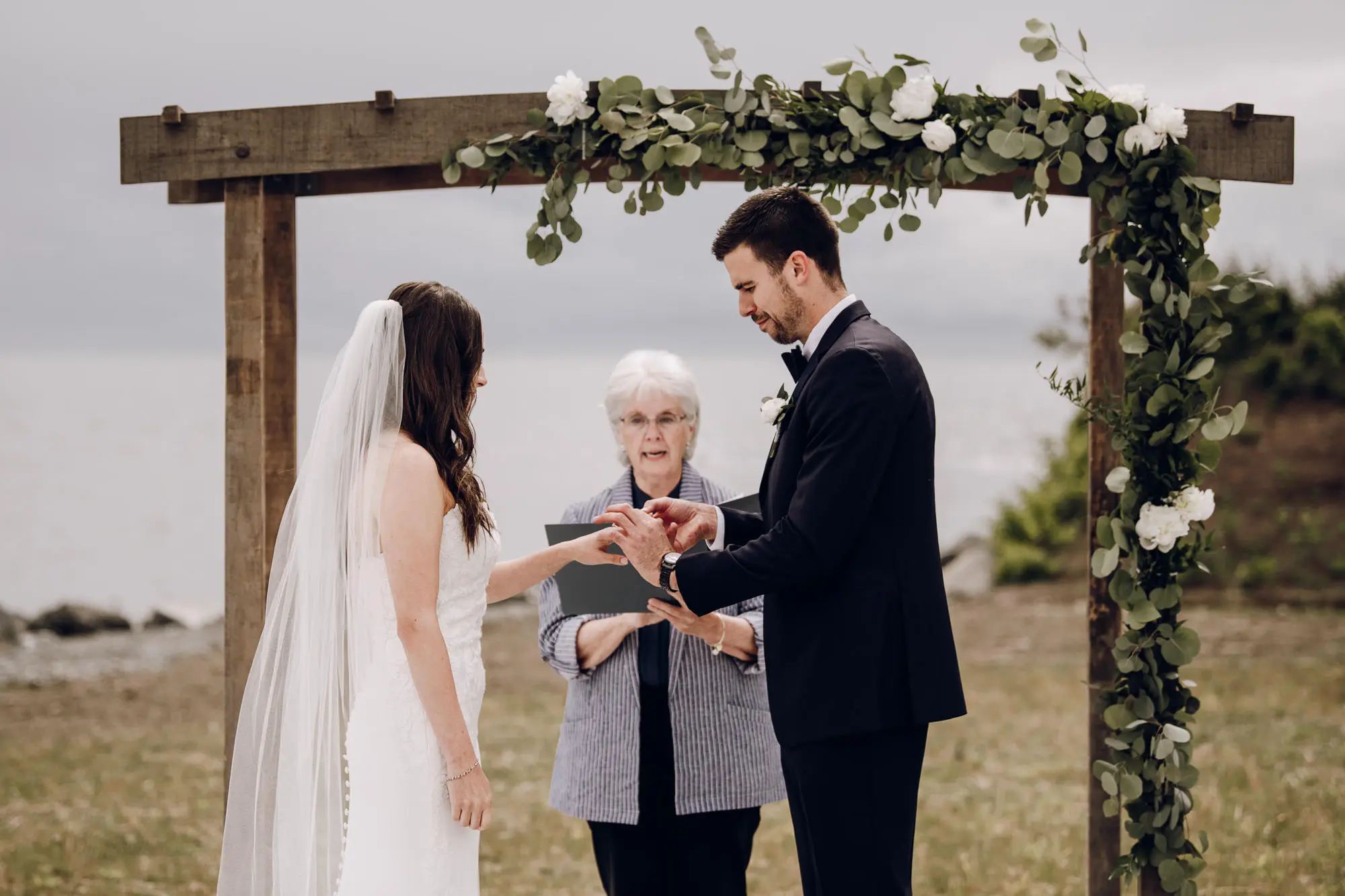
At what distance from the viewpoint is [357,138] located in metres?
3.29

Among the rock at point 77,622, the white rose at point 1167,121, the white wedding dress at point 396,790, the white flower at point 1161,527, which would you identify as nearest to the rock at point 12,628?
the rock at point 77,622

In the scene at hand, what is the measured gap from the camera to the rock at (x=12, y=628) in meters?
11.5

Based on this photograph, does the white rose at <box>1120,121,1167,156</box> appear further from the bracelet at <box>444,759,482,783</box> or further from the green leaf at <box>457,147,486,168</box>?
the bracelet at <box>444,759,482,783</box>

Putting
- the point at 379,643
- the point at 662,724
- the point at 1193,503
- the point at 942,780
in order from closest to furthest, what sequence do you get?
the point at 379,643, the point at 662,724, the point at 1193,503, the point at 942,780

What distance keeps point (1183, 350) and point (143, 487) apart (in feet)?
41.6

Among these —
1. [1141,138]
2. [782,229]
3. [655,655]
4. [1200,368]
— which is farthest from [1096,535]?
[782,229]

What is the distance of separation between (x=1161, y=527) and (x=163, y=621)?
11.3 metres

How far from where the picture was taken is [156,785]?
6.82 m

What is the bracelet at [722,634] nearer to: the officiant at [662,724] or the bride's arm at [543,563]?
the officiant at [662,724]

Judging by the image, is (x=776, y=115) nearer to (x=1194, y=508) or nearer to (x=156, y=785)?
(x=1194, y=508)

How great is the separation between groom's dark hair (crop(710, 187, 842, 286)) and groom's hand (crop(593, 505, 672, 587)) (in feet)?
2.20

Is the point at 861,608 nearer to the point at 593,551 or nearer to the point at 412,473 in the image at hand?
the point at 593,551

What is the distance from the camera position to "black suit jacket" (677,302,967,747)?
2.52m

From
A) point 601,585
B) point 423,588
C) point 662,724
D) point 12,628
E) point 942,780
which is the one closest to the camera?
point 423,588
